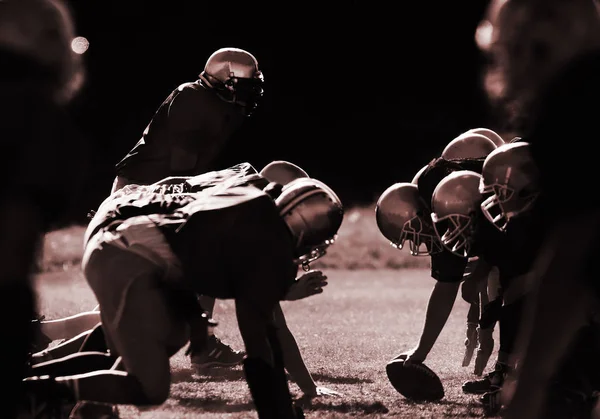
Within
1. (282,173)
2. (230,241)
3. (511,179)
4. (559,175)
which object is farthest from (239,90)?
(559,175)

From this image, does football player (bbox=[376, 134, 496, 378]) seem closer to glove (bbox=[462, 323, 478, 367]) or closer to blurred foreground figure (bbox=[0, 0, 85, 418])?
glove (bbox=[462, 323, 478, 367])

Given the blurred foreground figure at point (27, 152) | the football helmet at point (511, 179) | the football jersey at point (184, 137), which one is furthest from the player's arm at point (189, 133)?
the blurred foreground figure at point (27, 152)

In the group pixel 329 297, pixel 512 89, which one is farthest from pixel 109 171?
pixel 512 89

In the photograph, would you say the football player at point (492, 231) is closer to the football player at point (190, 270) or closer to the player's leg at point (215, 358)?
the football player at point (190, 270)

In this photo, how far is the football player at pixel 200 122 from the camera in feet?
20.4

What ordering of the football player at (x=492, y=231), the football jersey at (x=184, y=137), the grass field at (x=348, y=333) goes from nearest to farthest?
Answer: the football player at (x=492, y=231), the grass field at (x=348, y=333), the football jersey at (x=184, y=137)

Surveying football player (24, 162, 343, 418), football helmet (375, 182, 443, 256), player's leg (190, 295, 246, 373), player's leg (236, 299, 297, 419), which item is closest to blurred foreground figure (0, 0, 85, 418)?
football player (24, 162, 343, 418)

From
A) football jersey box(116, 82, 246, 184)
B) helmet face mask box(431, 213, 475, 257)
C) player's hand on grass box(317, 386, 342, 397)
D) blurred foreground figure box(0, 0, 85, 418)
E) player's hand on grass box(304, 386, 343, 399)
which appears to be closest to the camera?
blurred foreground figure box(0, 0, 85, 418)

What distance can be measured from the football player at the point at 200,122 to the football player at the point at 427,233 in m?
1.02

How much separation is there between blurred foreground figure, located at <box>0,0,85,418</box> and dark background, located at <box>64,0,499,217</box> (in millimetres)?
14224

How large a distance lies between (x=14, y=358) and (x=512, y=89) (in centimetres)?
192

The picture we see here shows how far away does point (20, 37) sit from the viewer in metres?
3.58

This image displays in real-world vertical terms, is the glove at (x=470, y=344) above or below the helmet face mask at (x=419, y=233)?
below

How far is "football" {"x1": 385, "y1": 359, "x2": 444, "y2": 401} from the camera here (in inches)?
220
